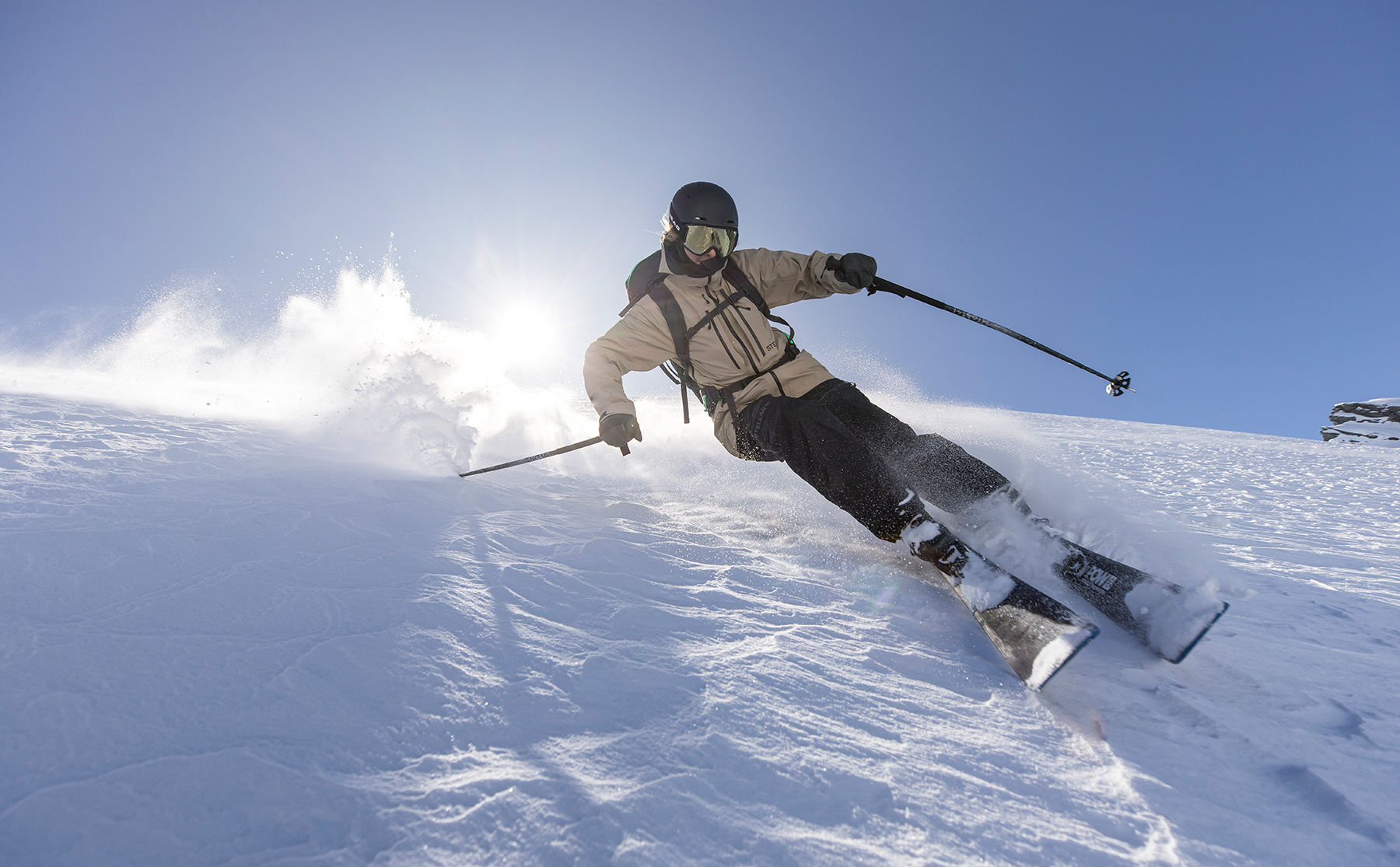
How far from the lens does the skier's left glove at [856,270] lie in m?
3.65

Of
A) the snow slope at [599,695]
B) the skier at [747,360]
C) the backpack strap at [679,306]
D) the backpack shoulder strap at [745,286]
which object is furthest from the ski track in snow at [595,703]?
the backpack shoulder strap at [745,286]

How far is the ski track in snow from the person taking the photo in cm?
93

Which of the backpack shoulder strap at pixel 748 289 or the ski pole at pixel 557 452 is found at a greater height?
the backpack shoulder strap at pixel 748 289

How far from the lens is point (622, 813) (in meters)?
0.97

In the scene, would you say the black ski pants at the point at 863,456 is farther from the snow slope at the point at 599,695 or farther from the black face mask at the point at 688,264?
the black face mask at the point at 688,264

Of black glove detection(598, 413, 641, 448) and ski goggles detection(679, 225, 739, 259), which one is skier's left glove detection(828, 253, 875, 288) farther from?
black glove detection(598, 413, 641, 448)

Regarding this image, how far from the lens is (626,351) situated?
340cm

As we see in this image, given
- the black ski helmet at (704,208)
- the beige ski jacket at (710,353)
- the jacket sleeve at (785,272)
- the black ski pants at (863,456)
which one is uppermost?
the black ski helmet at (704,208)

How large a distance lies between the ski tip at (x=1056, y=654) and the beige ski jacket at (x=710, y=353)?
195 cm

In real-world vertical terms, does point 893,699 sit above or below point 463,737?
below

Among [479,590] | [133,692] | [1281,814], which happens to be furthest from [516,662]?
[1281,814]

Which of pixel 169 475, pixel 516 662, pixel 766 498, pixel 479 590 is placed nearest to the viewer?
pixel 516 662

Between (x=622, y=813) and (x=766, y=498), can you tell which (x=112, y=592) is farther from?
(x=766, y=498)

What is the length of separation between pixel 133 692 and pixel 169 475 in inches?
84.7
